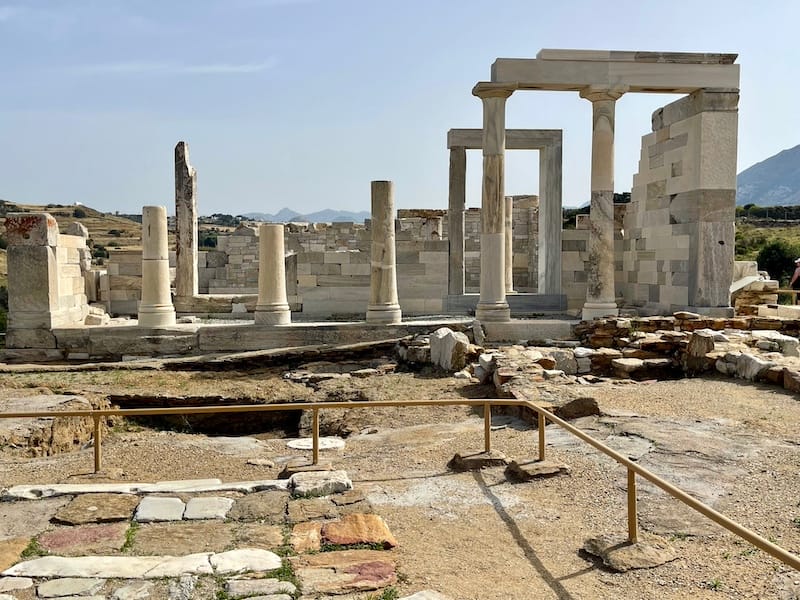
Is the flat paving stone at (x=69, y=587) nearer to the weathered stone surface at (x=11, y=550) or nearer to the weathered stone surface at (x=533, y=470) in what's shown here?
the weathered stone surface at (x=11, y=550)

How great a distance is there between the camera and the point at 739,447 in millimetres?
7996

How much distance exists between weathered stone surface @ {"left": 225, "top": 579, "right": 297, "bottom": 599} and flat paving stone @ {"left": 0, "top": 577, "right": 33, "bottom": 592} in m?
1.37

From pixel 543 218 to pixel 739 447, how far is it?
44.4ft

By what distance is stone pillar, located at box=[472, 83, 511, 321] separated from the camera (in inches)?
639

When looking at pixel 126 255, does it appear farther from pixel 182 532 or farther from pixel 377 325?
pixel 182 532

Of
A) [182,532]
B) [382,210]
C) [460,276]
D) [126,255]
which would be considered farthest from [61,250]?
[182,532]

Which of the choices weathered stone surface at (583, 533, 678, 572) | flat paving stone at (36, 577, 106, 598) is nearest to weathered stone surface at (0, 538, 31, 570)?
flat paving stone at (36, 577, 106, 598)

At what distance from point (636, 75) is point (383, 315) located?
7841 mm

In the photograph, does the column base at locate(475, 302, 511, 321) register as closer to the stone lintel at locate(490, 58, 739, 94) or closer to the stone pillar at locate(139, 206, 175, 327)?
the stone lintel at locate(490, 58, 739, 94)

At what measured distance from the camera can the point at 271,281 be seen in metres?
16.2

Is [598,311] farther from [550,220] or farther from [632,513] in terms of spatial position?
[632,513]

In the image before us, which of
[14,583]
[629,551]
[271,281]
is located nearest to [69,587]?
[14,583]

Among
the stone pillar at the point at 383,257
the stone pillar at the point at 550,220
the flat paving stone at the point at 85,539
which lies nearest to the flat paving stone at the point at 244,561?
the flat paving stone at the point at 85,539

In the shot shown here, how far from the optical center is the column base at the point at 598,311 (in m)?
16.8
